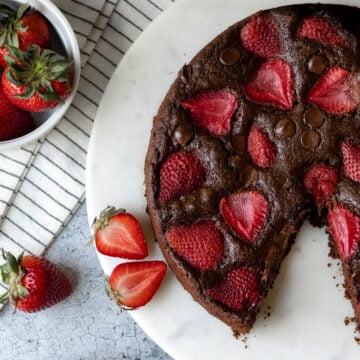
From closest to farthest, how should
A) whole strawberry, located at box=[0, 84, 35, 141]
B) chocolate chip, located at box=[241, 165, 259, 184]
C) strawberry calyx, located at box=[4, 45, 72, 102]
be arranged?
1. strawberry calyx, located at box=[4, 45, 72, 102]
2. chocolate chip, located at box=[241, 165, 259, 184]
3. whole strawberry, located at box=[0, 84, 35, 141]

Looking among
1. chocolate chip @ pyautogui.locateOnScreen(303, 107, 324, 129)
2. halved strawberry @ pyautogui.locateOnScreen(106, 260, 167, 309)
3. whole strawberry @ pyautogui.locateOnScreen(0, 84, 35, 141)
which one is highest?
chocolate chip @ pyautogui.locateOnScreen(303, 107, 324, 129)

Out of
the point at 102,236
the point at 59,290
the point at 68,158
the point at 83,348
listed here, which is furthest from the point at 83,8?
the point at 83,348

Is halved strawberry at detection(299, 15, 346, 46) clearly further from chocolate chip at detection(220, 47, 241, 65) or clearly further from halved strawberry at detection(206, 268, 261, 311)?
halved strawberry at detection(206, 268, 261, 311)

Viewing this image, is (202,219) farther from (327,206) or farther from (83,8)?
(83,8)

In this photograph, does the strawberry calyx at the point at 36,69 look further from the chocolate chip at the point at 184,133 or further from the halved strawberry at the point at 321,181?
the halved strawberry at the point at 321,181

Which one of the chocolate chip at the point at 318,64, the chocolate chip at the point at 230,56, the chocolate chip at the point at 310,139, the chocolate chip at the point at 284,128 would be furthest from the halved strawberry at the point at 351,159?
the chocolate chip at the point at 230,56

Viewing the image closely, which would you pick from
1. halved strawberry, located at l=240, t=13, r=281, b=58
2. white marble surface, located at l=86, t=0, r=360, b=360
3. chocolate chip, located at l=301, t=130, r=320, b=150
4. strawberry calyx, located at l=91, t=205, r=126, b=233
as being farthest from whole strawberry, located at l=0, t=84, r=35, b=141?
chocolate chip, located at l=301, t=130, r=320, b=150

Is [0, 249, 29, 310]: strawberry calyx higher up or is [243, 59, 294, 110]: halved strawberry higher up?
[243, 59, 294, 110]: halved strawberry

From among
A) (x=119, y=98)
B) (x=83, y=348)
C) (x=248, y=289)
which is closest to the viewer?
(x=248, y=289)
